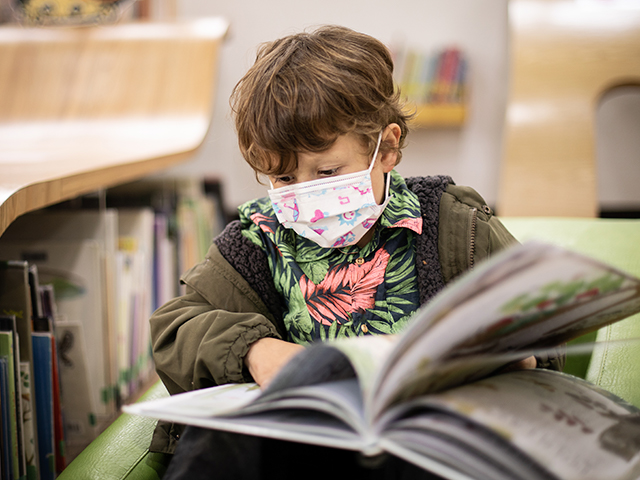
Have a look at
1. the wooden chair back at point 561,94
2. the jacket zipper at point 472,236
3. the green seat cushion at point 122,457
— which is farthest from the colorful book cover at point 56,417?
the wooden chair back at point 561,94

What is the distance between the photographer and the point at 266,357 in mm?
596

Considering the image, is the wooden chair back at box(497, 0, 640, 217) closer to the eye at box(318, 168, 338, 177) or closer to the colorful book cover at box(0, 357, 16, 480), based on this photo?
the eye at box(318, 168, 338, 177)

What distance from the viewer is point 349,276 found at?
2.51 ft

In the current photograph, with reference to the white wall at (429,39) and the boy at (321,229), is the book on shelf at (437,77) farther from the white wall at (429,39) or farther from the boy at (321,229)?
the boy at (321,229)

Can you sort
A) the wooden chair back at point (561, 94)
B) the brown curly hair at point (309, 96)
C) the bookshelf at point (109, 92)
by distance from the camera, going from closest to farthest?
the brown curly hair at point (309, 96)
the bookshelf at point (109, 92)
the wooden chair back at point (561, 94)

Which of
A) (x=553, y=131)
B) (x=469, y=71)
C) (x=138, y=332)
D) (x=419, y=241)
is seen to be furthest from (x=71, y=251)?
(x=469, y=71)

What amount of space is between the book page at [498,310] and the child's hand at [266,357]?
20 centimetres

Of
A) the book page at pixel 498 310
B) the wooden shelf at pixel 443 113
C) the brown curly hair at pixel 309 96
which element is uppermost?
the wooden shelf at pixel 443 113

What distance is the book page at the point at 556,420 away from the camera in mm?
391

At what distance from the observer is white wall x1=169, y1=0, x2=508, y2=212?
7.90ft

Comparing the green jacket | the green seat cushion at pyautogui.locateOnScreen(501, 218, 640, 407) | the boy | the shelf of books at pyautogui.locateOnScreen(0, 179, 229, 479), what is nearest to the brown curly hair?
the boy

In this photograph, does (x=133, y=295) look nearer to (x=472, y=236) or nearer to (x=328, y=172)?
Result: (x=328, y=172)

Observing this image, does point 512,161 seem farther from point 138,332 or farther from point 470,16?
point 138,332

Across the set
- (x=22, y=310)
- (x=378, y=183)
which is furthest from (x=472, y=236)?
(x=22, y=310)
